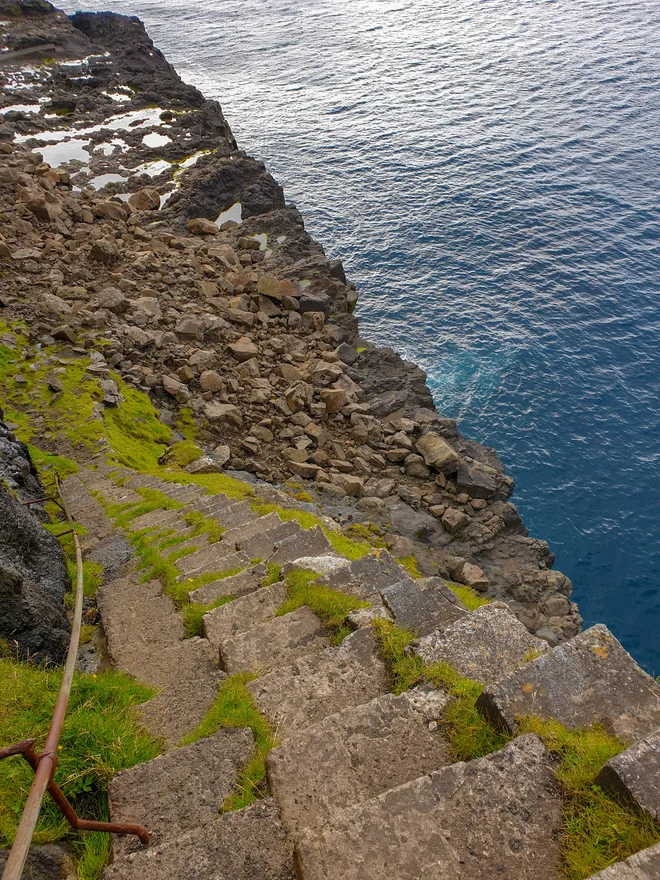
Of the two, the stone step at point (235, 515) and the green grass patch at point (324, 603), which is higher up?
the green grass patch at point (324, 603)

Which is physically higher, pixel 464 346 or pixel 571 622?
pixel 464 346

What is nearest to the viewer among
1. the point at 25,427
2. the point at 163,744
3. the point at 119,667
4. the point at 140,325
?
the point at 163,744

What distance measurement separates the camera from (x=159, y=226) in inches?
1444

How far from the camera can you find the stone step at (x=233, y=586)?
31.9 feet

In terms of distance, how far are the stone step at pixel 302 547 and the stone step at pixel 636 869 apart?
7.15 meters

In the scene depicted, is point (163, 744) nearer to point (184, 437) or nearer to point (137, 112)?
point (184, 437)

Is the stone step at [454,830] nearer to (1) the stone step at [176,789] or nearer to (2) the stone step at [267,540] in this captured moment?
(1) the stone step at [176,789]

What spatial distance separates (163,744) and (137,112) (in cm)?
6082

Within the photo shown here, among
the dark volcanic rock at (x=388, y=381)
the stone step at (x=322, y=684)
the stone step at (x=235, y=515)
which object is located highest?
the stone step at (x=322, y=684)

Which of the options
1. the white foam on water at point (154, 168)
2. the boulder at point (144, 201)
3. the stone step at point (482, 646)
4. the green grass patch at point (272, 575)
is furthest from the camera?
the white foam on water at point (154, 168)

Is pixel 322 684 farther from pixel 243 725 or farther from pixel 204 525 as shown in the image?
pixel 204 525

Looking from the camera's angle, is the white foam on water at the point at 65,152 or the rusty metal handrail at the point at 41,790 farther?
the white foam on water at the point at 65,152

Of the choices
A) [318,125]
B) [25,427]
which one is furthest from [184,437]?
[318,125]

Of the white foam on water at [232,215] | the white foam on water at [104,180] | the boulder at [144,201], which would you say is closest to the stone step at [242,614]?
the boulder at [144,201]
